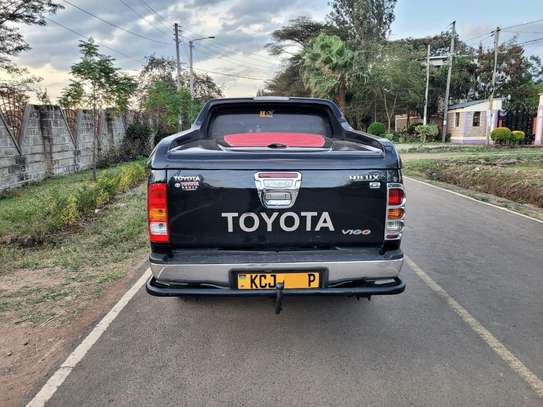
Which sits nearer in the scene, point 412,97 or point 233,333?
point 233,333

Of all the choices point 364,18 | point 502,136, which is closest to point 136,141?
point 502,136

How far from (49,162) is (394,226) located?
13.5 metres

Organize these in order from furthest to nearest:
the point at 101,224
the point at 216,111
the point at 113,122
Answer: the point at 113,122
the point at 101,224
the point at 216,111

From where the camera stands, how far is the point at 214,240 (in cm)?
318

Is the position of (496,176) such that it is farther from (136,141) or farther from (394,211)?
(136,141)

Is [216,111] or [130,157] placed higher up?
[216,111]

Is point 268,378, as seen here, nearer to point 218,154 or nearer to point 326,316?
point 326,316

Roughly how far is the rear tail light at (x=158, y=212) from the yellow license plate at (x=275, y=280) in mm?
636

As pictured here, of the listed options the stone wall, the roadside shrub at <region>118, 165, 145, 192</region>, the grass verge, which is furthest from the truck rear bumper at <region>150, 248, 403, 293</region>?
the stone wall

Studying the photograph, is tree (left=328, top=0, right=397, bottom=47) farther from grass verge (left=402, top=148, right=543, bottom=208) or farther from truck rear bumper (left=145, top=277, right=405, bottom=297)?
truck rear bumper (left=145, top=277, right=405, bottom=297)

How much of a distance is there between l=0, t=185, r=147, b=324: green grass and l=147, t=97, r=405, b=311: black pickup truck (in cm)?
178

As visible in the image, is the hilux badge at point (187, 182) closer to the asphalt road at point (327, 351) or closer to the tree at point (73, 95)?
the asphalt road at point (327, 351)

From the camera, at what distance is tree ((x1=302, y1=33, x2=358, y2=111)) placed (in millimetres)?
35000

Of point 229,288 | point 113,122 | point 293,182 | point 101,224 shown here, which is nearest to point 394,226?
point 293,182
